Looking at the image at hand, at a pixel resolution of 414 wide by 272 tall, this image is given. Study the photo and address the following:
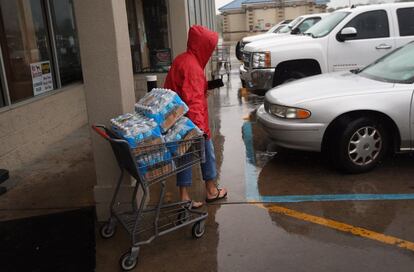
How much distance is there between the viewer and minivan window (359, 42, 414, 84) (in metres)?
5.34

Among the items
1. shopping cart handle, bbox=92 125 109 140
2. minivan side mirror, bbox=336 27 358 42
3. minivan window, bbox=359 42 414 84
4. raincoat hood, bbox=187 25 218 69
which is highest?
raincoat hood, bbox=187 25 218 69

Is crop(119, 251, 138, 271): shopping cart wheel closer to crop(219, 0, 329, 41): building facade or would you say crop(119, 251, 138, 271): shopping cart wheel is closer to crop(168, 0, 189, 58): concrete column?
crop(168, 0, 189, 58): concrete column

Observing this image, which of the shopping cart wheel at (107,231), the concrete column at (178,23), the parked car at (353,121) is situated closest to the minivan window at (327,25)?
the concrete column at (178,23)

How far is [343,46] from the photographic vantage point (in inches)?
331

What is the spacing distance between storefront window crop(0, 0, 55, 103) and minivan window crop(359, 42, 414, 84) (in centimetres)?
498

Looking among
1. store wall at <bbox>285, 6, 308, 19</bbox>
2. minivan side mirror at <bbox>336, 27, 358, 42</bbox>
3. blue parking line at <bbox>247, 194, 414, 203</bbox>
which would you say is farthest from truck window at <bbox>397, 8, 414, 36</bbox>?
store wall at <bbox>285, 6, 308, 19</bbox>

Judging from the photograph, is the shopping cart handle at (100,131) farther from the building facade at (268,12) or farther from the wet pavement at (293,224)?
the building facade at (268,12)

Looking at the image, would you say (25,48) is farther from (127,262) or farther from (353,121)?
(353,121)

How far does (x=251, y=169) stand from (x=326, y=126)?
3.63 ft

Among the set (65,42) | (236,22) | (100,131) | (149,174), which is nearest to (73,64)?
(65,42)

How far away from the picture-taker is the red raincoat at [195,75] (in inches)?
165

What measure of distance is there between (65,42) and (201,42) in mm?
5015

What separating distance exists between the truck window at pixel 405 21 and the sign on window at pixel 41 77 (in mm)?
6447

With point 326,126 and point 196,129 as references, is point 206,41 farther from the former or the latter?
point 326,126
